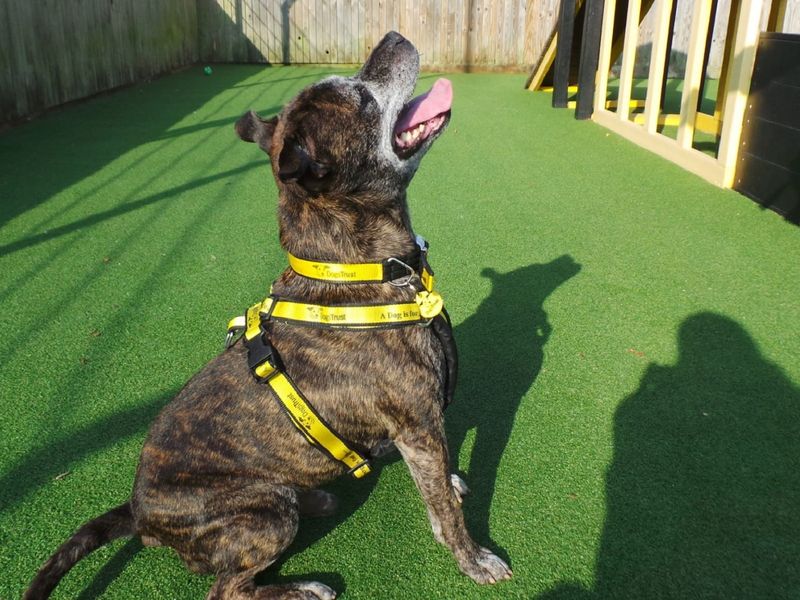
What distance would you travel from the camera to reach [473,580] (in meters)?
2.34

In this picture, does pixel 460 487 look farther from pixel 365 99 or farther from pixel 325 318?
pixel 365 99

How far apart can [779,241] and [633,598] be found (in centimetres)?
384

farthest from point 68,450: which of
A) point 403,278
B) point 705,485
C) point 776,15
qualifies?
point 776,15

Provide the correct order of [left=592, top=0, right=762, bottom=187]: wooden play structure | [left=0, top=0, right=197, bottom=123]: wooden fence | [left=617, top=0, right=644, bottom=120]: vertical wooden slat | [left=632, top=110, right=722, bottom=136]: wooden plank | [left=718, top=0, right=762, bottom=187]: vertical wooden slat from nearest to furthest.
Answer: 1. [left=718, top=0, right=762, bottom=187]: vertical wooden slat
2. [left=592, top=0, right=762, bottom=187]: wooden play structure
3. [left=617, top=0, right=644, bottom=120]: vertical wooden slat
4. [left=632, top=110, right=722, bottom=136]: wooden plank
5. [left=0, top=0, right=197, bottom=123]: wooden fence

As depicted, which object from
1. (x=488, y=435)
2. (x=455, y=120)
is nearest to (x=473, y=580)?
(x=488, y=435)

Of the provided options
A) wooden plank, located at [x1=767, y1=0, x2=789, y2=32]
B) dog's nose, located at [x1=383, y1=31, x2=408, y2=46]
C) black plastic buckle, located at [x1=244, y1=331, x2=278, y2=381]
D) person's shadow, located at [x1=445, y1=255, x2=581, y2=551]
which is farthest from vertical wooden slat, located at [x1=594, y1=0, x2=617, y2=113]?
black plastic buckle, located at [x1=244, y1=331, x2=278, y2=381]

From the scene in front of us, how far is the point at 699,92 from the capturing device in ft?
25.4

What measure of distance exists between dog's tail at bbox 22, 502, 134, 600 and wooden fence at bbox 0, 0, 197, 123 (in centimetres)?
895

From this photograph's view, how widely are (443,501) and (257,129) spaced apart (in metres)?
1.48

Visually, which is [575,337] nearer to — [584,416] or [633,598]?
[584,416]

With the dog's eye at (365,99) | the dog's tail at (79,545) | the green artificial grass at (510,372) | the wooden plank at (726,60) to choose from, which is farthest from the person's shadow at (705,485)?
the wooden plank at (726,60)

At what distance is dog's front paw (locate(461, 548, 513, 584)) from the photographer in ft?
7.63

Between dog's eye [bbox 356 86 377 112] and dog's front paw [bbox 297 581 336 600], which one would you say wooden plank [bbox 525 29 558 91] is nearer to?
dog's eye [bbox 356 86 377 112]

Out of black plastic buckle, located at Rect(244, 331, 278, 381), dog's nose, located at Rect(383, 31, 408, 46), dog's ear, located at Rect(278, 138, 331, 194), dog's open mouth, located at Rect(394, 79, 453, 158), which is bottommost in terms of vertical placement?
black plastic buckle, located at Rect(244, 331, 278, 381)
